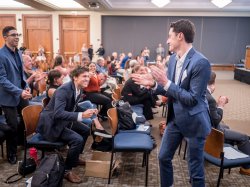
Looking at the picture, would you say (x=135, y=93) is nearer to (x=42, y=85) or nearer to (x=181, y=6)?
(x=42, y=85)

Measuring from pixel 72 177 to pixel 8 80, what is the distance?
127 cm

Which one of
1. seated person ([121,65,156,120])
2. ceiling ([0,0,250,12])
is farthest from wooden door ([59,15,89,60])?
seated person ([121,65,156,120])

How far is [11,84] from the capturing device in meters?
2.85

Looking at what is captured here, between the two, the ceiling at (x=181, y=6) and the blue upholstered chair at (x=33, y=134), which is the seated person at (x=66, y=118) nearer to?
the blue upholstered chair at (x=33, y=134)

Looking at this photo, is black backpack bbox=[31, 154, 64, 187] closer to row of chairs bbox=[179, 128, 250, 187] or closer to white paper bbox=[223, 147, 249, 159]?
row of chairs bbox=[179, 128, 250, 187]

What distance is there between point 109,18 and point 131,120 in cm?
1168

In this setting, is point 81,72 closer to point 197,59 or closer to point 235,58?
A: point 197,59

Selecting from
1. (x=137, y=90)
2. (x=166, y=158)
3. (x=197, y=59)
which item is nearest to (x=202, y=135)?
(x=166, y=158)

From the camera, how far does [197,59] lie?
5.93 feet

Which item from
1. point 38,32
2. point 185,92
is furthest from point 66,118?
point 38,32

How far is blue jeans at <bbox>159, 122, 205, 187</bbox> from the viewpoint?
194 centimetres

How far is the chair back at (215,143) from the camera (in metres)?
2.29

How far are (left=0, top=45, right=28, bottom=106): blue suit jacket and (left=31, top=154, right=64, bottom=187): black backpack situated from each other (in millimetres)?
870

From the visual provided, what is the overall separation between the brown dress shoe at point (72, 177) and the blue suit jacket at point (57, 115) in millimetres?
395
